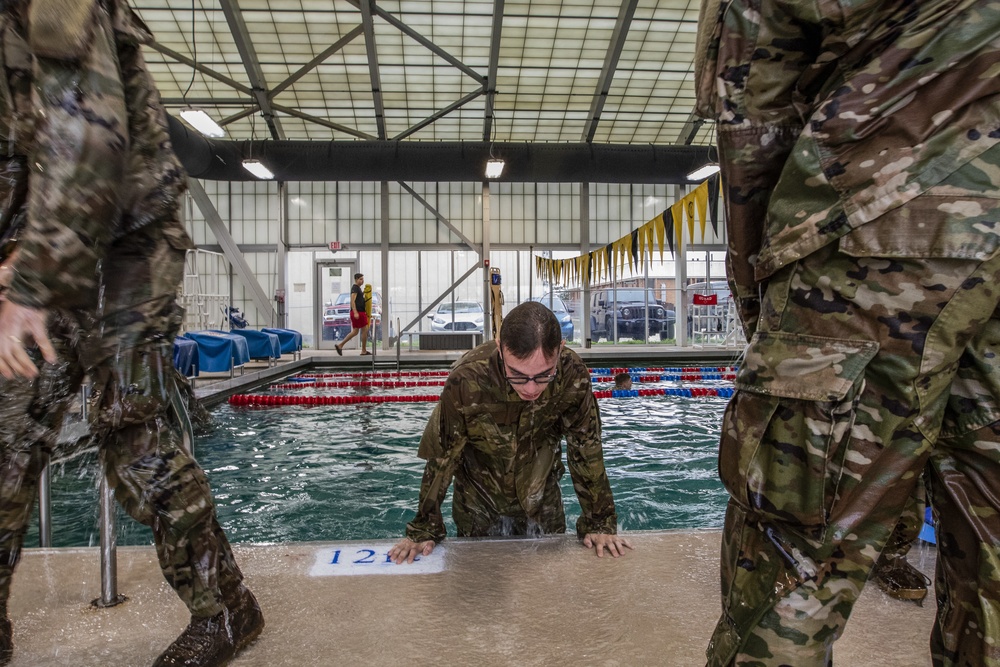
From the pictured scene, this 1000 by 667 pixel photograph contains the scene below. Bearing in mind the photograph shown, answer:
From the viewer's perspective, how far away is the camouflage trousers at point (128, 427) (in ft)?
4.52

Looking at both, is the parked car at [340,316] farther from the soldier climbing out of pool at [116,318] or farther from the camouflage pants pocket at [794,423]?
the camouflage pants pocket at [794,423]

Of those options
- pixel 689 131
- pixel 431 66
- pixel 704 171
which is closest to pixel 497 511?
pixel 704 171

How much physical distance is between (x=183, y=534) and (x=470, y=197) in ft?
50.4

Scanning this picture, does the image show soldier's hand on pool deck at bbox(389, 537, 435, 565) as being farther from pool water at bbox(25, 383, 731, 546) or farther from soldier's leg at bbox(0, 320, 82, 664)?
pool water at bbox(25, 383, 731, 546)

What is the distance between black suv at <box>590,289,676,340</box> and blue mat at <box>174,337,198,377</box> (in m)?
11.6

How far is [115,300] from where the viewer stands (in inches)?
56.5

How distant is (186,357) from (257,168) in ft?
20.5

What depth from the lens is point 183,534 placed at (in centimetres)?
143

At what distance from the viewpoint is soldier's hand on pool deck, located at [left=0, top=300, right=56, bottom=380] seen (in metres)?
1.13

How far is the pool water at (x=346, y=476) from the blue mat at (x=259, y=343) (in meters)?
2.74

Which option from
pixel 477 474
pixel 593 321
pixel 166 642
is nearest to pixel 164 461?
pixel 166 642

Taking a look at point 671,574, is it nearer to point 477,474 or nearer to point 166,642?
point 477,474

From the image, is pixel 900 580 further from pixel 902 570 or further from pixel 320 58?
pixel 320 58

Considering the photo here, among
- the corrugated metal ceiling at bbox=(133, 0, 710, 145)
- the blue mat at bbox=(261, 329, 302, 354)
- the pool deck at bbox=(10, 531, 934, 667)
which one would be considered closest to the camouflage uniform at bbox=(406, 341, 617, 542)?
the pool deck at bbox=(10, 531, 934, 667)
